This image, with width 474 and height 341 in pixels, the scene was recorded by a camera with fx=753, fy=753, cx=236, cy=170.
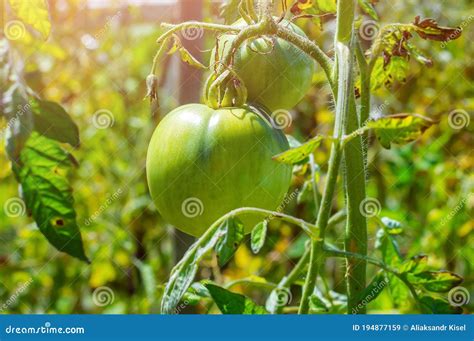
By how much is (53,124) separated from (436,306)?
1.80 ft

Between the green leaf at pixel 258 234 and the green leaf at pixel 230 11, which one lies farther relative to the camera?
the green leaf at pixel 230 11

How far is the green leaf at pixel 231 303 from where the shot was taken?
91 cm

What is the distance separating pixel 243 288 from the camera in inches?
97.7

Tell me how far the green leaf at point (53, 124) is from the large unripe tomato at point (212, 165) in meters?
0.11

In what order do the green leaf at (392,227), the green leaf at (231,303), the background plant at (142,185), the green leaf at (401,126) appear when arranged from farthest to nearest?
the background plant at (142,185) < the green leaf at (392,227) < the green leaf at (231,303) < the green leaf at (401,126)

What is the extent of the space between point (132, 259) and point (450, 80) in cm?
132

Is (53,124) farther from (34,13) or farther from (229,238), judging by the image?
(229,238)

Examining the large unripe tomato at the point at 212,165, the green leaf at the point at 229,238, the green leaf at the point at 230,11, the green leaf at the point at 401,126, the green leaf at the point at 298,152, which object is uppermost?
the green leaf at the point at 230,11

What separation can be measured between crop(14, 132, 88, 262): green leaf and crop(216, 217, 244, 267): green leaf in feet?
0.66

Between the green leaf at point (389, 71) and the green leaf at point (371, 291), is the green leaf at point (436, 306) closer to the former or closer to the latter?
the green leaf at point (371, 291)

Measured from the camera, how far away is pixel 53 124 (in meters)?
0.99

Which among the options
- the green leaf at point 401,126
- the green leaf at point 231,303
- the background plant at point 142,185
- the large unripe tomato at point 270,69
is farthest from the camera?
the background plant at point 142,185

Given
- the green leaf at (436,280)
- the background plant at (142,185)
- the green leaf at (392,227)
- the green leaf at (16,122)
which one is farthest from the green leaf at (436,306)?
the background plant at (142,185)

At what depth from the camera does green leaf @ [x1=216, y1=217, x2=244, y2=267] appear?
33.1 inches
